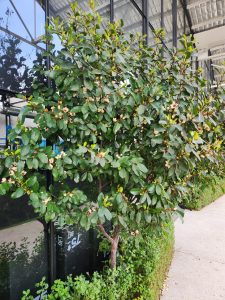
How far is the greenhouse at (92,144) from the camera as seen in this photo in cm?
176

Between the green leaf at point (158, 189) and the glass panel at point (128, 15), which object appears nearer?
the green leaf at point (158, 189)

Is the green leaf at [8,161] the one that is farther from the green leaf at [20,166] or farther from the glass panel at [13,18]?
the glass panel at [13,18]

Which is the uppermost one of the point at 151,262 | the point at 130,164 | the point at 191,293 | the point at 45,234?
the point at 130,164

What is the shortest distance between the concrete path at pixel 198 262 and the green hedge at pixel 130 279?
0.64 feet

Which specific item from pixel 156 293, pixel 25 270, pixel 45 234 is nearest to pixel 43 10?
pixel 45 234

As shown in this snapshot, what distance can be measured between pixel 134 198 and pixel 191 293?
155cm

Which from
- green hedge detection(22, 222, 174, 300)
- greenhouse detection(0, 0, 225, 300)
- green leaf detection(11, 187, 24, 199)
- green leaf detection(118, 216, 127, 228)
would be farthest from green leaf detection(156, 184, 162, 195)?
green leaf detection(11, 187, 24, 199)

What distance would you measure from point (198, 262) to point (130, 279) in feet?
5.03

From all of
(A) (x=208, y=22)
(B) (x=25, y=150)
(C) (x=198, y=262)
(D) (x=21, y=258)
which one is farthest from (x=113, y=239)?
(A) (x=208, y=22)

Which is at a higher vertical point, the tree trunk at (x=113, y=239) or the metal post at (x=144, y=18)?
the metal post at (x=144, y=18)

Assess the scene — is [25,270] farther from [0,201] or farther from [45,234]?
[0,201]

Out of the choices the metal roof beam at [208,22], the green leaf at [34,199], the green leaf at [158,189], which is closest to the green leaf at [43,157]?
the green leaf at [34,199]

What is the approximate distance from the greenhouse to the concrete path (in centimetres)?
4

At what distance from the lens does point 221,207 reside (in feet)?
22.2
